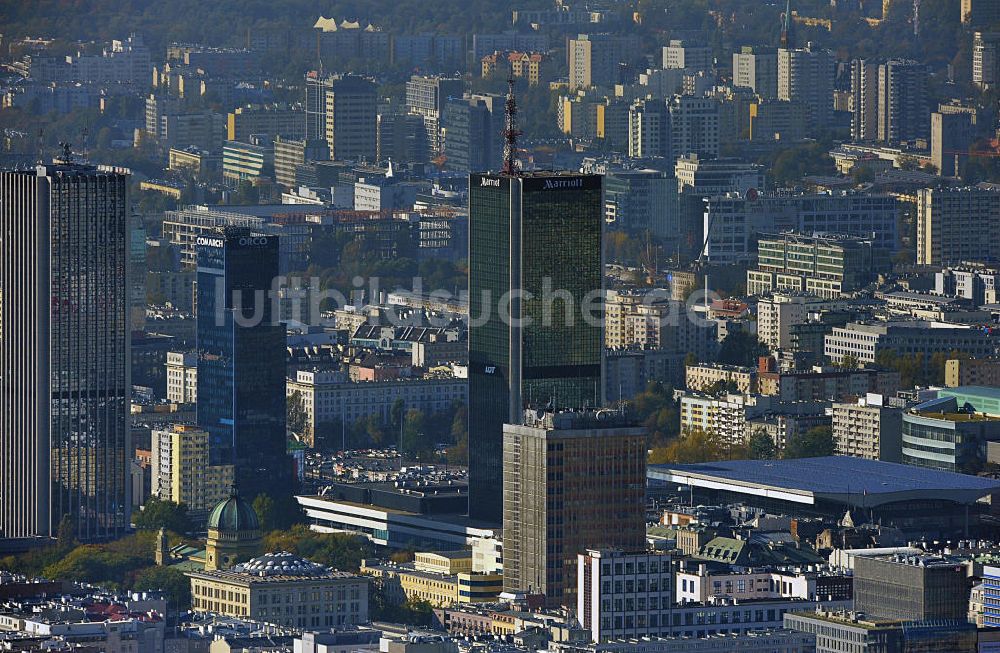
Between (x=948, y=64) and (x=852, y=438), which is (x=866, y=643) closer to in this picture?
(x=852, y=438)

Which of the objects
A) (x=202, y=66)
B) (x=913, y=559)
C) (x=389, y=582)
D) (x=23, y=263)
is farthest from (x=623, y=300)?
(x=202, y=66)

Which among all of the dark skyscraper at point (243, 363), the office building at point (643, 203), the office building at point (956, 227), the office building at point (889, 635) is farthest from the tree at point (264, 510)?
the office building at point (643, 203)

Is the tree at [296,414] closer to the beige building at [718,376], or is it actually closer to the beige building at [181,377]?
the beige building at [181,377]

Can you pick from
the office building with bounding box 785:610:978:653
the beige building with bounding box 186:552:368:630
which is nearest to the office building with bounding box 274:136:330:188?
the beige building with bounding box 186:552:368:630

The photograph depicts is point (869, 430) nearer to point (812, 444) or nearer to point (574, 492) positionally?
point (812, 444)

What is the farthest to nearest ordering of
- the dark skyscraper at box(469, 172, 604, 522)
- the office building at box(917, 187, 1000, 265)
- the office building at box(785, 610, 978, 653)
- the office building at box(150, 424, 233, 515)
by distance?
the office building at box(917, 187, 1000, 265)
the office building at box(150, 424, 233, 515)
the dark skyscraper at box(469, 172, 604, 522)
the office building at box(785, 610, 978, 653)

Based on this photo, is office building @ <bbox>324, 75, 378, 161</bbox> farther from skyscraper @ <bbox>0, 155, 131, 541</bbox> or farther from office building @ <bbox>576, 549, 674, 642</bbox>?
office building @ <bbox>576, 549, 674, 642</bbox>

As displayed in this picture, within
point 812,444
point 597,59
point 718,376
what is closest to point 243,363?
point 812,444
